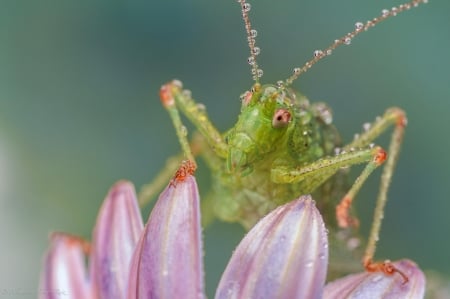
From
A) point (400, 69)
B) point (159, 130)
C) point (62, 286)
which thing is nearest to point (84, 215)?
point (159, 130)

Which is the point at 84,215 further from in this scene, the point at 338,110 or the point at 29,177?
the point at 338,110

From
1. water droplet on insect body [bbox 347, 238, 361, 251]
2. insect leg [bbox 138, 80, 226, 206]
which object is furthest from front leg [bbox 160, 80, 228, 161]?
water droplet on insect body [bbox 347, 238, 361, 251]

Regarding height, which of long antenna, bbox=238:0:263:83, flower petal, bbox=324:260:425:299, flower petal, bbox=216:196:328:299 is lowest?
flower petal, bbox=324:260:425:299

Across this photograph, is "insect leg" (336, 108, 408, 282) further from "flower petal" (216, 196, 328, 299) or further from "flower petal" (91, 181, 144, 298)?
"flower petal" (91, 181, 144, 298)

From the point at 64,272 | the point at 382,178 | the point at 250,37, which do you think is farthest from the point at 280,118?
the point at 64,272

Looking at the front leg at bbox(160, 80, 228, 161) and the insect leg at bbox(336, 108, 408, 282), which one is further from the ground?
the front leg at bbox(160, 80, 228, 161)

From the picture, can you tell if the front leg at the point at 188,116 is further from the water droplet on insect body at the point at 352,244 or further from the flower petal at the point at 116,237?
the water droplet on insect body at the point at 352,244
